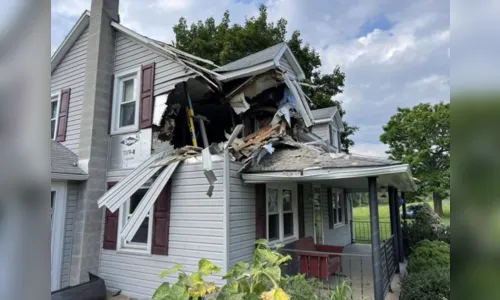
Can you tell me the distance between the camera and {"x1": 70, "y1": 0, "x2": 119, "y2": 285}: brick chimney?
282 inches

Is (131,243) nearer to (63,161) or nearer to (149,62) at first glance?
(63,161)

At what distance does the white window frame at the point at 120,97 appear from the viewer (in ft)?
25.4

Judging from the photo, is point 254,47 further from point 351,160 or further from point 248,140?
point 351,160

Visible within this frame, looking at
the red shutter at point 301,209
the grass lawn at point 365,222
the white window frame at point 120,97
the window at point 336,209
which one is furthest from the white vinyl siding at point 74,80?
the grass lawn at point 365,222

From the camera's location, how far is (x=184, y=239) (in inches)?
256

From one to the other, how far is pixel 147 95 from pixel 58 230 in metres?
3.70

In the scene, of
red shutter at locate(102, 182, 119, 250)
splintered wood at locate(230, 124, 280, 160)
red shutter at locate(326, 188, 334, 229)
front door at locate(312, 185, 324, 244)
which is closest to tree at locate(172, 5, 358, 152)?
red shutter at locate(326, 188, 334, 229)

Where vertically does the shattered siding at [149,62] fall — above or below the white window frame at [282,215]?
above

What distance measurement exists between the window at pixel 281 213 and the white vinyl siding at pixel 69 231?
465 cm

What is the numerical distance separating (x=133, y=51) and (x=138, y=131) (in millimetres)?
2206

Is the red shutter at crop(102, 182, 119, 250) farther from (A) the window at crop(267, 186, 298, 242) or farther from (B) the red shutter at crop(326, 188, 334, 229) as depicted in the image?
(B) the red shutter at crop(326, 188, 334, 229)

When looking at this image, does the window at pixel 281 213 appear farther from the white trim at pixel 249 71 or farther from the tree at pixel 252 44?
the tree at pixel 252 44
